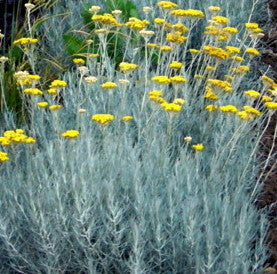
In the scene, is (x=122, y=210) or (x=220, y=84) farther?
(x=220, y=84)

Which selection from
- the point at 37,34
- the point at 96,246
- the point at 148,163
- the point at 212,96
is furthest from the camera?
the point at 37,34

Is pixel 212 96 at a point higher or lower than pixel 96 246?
higher

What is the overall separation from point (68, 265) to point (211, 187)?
0.75 meters

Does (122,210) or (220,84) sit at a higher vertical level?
(220,84)

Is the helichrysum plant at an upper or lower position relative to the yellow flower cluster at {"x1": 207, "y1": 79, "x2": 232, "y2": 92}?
lower

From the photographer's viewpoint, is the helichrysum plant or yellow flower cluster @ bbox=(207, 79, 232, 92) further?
yellow flower cluster @ bbox=(207, 79, 232, 92)

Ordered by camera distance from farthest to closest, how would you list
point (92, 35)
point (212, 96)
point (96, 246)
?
point (92, 35)
point (212, 96)
point (96, 246)

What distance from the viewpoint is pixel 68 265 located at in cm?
304

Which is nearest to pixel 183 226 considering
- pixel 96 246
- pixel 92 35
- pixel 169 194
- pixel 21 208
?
pixel 169 194

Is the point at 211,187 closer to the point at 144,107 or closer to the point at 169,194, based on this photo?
the point at 169,194

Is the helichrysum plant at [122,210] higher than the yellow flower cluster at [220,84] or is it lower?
lower

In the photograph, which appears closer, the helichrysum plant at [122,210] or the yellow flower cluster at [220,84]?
the helichrysum plant at [122,210]

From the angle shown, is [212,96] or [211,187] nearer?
[211,187]

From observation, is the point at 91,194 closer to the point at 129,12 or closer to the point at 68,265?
the point at 68,265
